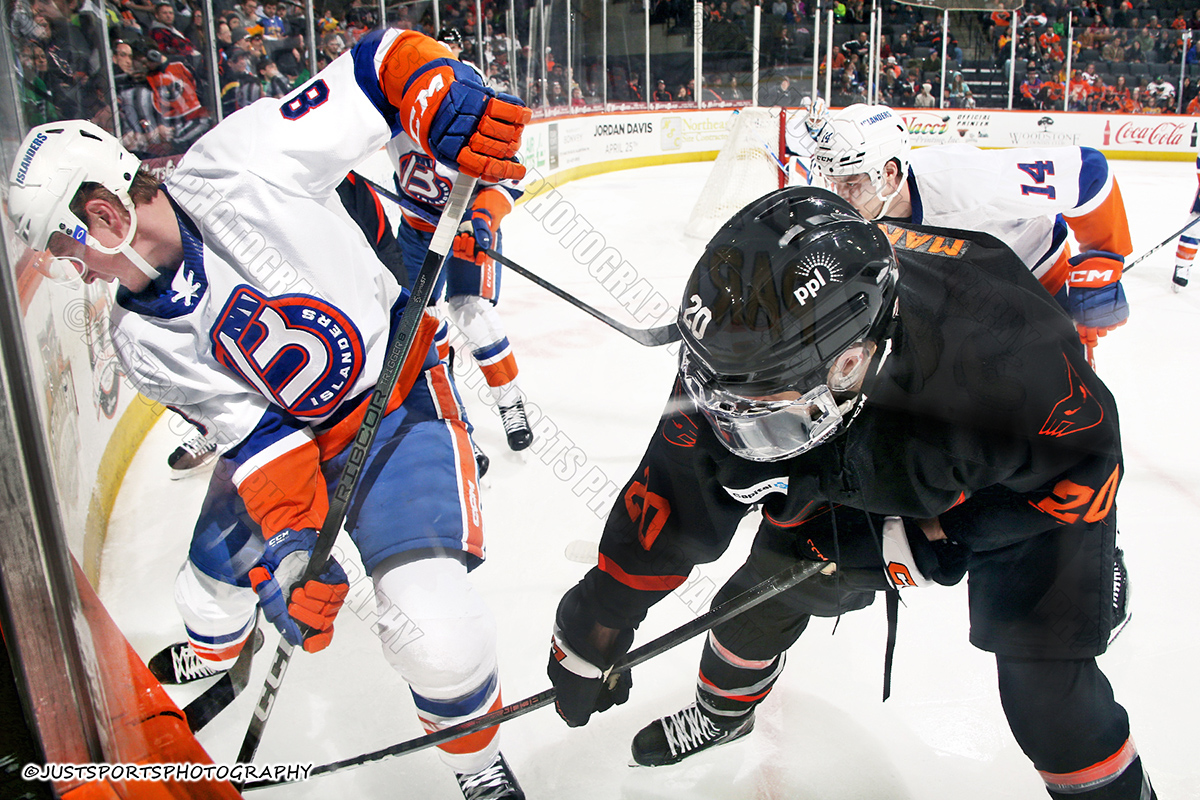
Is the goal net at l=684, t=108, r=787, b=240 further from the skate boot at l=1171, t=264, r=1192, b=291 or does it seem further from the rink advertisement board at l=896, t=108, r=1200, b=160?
the rink advertisement board at l=896, t=108, r=1200, b=160

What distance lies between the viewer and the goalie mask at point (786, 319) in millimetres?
759

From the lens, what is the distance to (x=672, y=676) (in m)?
1.53

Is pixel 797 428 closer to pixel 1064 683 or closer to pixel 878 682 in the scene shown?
pixel 1064 683

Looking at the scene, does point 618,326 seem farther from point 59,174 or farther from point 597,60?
point 597,60

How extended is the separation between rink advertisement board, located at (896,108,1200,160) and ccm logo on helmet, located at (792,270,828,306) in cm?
926

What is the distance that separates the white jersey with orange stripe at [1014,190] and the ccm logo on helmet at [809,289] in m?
1.28

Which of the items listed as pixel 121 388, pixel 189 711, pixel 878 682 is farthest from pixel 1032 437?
pixel 121 388

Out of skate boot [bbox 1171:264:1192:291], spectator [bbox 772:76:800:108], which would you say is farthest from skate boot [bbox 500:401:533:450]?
spectator [bbox 772:76:800:108]

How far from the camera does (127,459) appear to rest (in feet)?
5.57

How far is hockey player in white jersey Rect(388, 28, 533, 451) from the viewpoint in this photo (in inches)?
85.7

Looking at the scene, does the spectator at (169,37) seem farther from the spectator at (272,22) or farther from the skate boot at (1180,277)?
the skate boot at (1180,277)

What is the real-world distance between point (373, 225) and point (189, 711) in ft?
3.07

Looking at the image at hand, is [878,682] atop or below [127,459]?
below

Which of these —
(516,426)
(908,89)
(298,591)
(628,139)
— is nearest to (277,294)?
(298,591)
